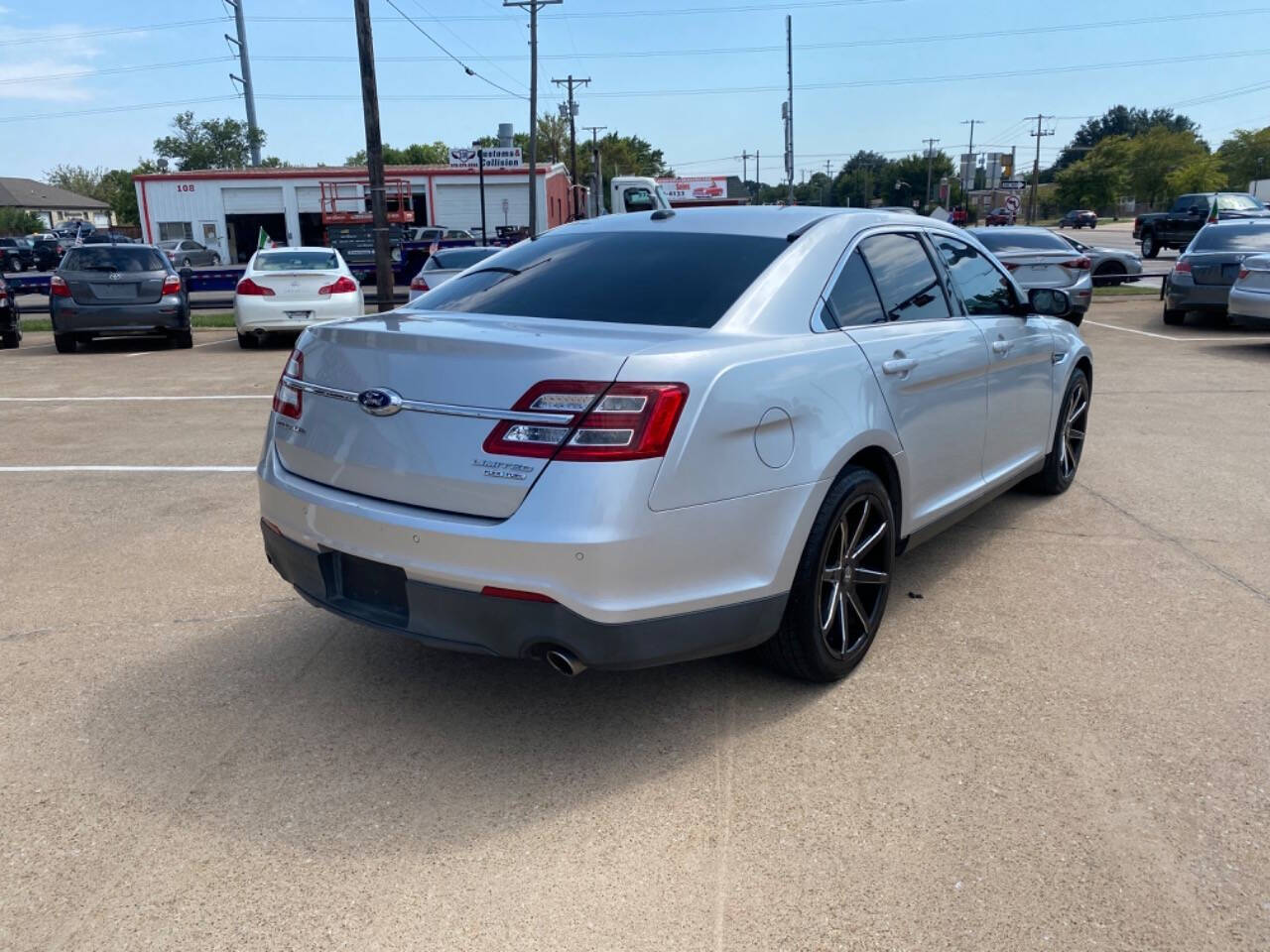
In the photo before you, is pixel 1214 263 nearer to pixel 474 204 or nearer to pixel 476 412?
pixel 476 412

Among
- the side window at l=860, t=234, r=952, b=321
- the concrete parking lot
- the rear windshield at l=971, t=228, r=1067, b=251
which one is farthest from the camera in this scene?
the rear windshield at l=971, t=228, r=1067, b=251

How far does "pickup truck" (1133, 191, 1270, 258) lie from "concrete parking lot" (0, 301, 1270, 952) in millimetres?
31448

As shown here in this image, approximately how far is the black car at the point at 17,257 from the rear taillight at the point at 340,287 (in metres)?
39.9

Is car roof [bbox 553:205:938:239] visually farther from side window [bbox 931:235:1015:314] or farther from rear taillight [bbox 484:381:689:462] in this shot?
rear taillight [bbox 484:381:689:462]

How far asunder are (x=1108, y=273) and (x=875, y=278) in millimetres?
19414

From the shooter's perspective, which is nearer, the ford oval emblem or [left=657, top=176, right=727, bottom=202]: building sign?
the ford oval emblem

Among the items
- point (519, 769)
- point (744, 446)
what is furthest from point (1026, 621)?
point (519, 769)

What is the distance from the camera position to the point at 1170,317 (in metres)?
15.1

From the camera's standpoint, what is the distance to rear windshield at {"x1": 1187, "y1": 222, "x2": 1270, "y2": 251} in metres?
13.7

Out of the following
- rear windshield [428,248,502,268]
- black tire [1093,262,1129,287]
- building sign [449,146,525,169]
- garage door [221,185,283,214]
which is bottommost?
black tire [1093,262,1129,287]

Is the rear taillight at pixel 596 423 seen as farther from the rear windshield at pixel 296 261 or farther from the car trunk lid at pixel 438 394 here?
the rear windshield at pixel 296 261

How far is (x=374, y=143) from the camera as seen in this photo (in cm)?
1783

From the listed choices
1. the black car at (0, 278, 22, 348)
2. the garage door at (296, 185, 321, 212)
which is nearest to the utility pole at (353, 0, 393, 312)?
the black car at (0, 278, 22, 348)

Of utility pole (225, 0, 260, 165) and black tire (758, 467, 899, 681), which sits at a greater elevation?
utility pole (225, 0, 260, 165)
